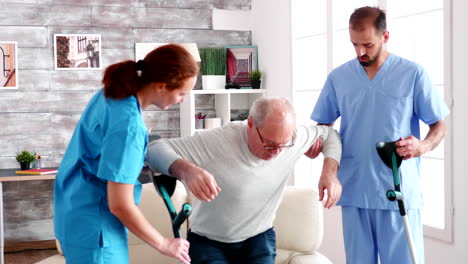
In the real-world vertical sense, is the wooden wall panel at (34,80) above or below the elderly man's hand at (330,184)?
above

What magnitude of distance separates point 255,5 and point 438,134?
147 inches

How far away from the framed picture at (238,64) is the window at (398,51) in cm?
69

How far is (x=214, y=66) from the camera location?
5668 millimetres

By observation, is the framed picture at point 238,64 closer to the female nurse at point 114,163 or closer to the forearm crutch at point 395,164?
the forearm crutch at point 395,164

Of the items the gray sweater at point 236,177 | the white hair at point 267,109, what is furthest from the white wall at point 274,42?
the white hair at point 267,109

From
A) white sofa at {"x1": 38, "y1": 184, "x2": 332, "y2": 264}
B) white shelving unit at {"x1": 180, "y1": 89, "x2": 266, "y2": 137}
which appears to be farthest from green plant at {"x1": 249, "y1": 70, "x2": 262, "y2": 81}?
white sofa at {"x1": 38, "y1": 184, "x2": 332, "y2": 264}

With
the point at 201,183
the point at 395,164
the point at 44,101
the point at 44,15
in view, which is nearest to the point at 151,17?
the point at 44,15

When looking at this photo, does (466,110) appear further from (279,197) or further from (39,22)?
(39,22)

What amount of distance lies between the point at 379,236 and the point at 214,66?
3.51 metres

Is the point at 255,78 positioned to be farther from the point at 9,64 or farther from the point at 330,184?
the point at 330,184

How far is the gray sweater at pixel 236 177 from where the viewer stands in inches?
92.4

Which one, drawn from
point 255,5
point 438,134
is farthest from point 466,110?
point 255,5

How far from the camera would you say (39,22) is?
205 inches

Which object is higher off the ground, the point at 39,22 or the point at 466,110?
the point at 39,22
